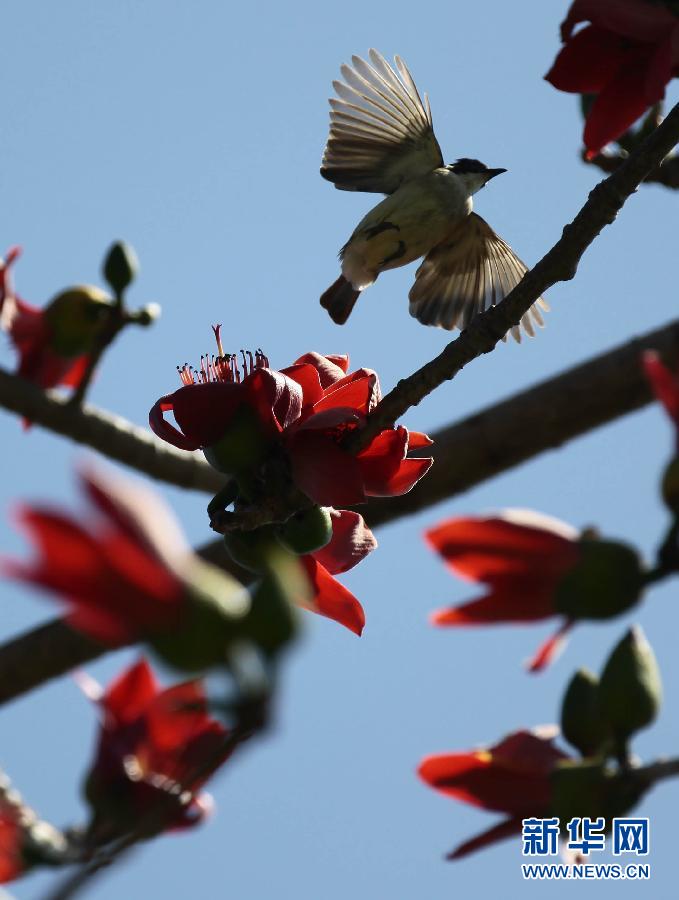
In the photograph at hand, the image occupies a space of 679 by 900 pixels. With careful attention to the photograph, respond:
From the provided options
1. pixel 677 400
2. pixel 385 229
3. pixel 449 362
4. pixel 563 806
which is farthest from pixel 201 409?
pixel 385 229

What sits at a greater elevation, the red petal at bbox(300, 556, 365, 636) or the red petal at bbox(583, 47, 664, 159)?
the red petal at bbox(583, 47, 664, 159)

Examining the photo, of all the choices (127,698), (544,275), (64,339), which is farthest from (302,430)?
(64,339)

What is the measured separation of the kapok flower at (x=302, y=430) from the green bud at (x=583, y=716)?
1.04 ft

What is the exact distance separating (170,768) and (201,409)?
0.47 m

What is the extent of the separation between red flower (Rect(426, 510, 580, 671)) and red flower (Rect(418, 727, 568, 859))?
197 millimetres

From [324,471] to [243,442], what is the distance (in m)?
0.09

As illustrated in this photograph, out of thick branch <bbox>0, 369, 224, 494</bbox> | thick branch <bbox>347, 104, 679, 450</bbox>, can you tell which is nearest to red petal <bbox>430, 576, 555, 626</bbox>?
thick branch <bbox>347, 104, 679, 450</bbox>

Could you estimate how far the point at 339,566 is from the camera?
144 cm

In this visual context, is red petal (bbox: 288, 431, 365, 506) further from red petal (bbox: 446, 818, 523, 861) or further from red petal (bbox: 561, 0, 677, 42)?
red petal (bbox: 561, 0, 677, 42)

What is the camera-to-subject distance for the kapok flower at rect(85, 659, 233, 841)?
89 cm

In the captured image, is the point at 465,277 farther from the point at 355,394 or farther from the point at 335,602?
the point at 335,602

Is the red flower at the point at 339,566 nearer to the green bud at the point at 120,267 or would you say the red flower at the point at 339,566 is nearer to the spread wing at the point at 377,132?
the green bud at the point at 120,267

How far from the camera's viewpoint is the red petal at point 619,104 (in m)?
1.44

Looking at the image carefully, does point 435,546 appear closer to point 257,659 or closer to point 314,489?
point 257,659
